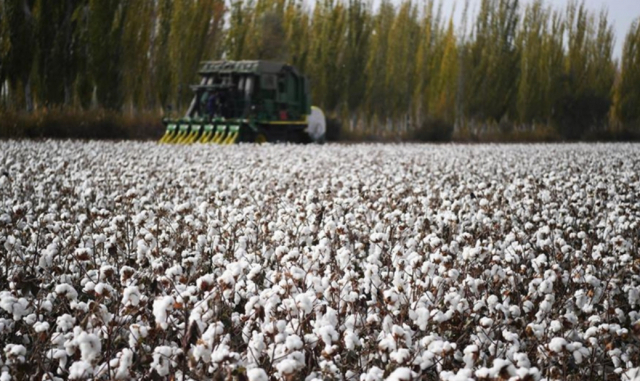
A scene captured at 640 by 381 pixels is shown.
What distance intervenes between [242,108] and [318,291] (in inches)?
707

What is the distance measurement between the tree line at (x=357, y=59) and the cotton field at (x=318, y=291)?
50.3 feet

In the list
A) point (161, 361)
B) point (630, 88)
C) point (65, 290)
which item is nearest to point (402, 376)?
point (161, 361)

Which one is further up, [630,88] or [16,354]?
[630,88]

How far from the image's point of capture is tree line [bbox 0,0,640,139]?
22.6 meters

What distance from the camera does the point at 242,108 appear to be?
69.5ft

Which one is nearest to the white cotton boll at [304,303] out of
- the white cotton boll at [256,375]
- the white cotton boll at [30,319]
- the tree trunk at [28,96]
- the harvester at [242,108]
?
the white cotton boll at [256,375]

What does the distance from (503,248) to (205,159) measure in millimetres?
Answer: 8790

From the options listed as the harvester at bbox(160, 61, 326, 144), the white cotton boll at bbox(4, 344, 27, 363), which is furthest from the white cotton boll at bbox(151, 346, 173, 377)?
the harvester at bbox(160, 61, 326, 144)

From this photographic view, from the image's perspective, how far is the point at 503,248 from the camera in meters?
5.16

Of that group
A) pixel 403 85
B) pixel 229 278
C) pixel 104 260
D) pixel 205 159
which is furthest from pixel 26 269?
pixel 403 85

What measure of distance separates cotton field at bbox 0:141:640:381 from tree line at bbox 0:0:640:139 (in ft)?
50.3

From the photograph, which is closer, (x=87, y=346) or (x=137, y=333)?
(x=87, y=346)

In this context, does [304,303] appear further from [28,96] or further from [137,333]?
[28,96]

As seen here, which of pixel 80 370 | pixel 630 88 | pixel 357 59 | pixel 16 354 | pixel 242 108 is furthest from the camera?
pixel 630 88
